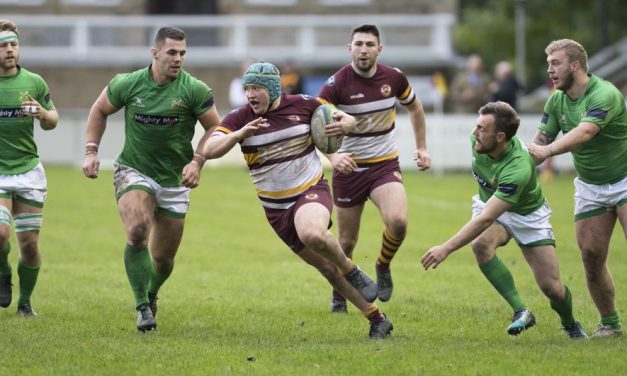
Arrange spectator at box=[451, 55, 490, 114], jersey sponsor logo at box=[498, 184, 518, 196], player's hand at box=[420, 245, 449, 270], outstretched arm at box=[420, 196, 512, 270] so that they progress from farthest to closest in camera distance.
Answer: spectator at box=[451, 55, 490, 114] < jersey sponsor logo at box=[498, 184, 518, 196] < outstretched arm at box=[420, 196, 512, 270] < player's hand at box=[420, 245, 449, 270]

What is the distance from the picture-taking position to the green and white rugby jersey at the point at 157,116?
994 cm

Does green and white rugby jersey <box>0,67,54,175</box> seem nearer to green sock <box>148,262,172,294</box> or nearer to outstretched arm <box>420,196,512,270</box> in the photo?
green sock <box>148,262,172,294</box>

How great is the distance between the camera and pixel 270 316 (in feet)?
36.2

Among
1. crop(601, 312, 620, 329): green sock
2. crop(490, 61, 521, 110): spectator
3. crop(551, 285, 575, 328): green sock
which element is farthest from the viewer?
crop(490, 61, 521, 110): spectator

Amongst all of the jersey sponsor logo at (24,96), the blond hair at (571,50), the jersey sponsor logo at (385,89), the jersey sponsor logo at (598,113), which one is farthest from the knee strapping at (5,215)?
the jersey sponsor logo at (598,113)

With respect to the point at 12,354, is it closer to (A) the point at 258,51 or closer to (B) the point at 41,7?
(A) the point at 258,51

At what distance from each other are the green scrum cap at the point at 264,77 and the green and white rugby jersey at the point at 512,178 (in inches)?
64.5

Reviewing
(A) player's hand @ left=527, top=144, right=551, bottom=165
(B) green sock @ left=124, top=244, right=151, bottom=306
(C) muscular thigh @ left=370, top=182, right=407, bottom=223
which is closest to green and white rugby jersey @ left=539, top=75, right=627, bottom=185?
(A) player's hand @ left=527, top=144, right=551, bottom=165

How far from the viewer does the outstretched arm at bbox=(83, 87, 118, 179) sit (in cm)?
995

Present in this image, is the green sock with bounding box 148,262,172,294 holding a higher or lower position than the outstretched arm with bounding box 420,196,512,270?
lower

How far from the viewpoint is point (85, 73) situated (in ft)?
122

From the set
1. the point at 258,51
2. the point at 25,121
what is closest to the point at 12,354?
the point at 25,121

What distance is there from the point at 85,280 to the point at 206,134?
4295mm

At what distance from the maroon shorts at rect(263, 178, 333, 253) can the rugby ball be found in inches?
12.6
